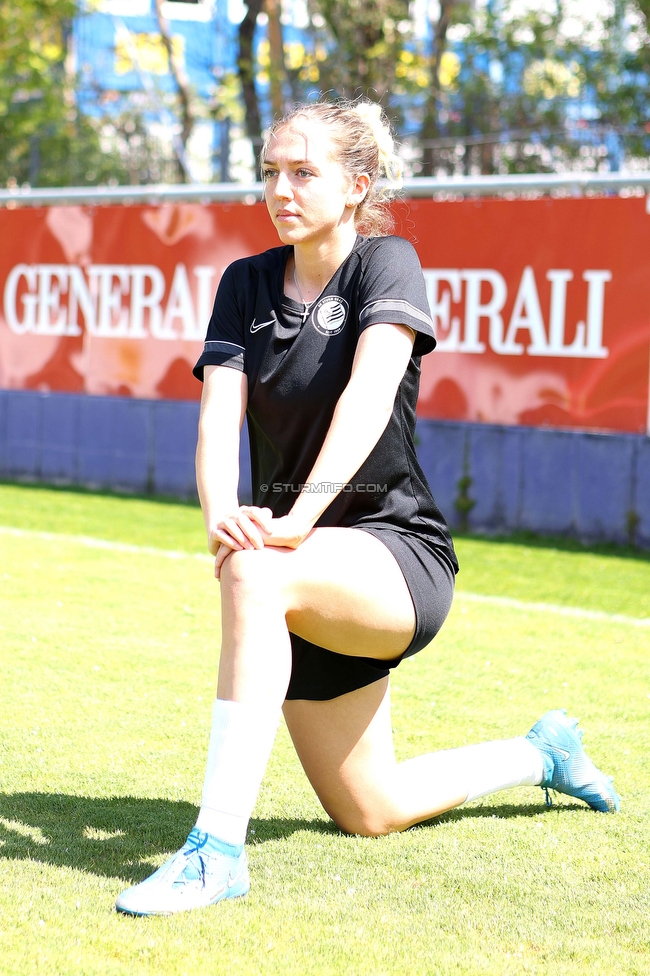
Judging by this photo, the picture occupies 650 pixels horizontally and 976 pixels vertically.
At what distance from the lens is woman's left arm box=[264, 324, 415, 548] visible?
9.41ft

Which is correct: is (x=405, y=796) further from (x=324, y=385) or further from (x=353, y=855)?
(x=324, y=385)

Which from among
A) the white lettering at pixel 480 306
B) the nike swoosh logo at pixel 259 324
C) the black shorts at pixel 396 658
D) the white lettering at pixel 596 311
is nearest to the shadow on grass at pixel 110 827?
the black shorts at pixel 396 658

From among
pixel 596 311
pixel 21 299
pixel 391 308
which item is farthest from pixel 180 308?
pixel 391 308

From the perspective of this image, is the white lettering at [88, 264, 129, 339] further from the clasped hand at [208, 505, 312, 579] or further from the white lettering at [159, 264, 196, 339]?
the clasped hand at [208, 505, 312, 579]

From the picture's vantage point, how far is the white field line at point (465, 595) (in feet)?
20.0

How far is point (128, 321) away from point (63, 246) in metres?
0.93

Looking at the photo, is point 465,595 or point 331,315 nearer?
point 331,315

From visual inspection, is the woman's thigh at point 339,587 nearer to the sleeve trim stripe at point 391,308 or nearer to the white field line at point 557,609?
the sleeve trim stripe at point 391,308

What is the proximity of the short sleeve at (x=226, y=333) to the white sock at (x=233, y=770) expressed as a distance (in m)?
0.87

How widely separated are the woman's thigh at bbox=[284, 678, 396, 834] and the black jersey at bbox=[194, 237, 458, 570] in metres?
0.42

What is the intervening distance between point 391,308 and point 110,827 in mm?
1494

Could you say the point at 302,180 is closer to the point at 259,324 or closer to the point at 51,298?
the point at 259,324

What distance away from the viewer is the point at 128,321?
10.1 meters

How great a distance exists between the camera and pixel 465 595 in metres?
6.53
